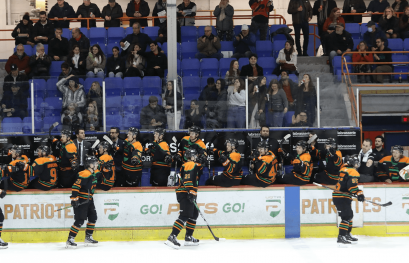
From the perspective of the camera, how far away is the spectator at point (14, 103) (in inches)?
388

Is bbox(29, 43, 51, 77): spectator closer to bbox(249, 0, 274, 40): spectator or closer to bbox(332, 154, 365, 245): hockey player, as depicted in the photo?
bbox(249, 0, 274, 40): spectator

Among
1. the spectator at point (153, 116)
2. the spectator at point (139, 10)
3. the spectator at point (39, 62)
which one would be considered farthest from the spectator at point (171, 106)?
the spectator at point (139, 10)

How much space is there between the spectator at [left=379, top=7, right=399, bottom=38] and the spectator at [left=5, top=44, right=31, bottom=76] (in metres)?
8.32

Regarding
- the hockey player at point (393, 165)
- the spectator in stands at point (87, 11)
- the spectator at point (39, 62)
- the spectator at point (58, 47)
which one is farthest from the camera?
the spectator in stands at point (87, 11)

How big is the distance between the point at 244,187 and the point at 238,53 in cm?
468

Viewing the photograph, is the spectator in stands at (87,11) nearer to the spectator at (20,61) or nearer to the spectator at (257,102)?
the spectator at (20,61)

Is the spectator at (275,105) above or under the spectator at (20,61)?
under

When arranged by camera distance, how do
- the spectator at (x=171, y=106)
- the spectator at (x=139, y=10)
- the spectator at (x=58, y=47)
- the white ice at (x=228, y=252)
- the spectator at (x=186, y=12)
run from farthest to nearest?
the spectator at (x=139, y=10)
the spectator at (x=186, y=12)
the spectator at (x=58, y=47)
the spectator at (x=171, y=106)
the white ice at (x=228, y=252)

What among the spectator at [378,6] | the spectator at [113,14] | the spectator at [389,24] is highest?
the spectator at [378,6]

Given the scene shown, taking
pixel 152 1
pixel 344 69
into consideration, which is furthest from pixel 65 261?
pixel 152 1

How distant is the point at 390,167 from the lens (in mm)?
9031

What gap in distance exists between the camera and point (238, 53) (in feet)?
40.3

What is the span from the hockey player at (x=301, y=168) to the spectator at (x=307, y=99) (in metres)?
1.12

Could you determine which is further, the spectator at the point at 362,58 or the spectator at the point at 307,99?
the spectator at the point at 362,58
